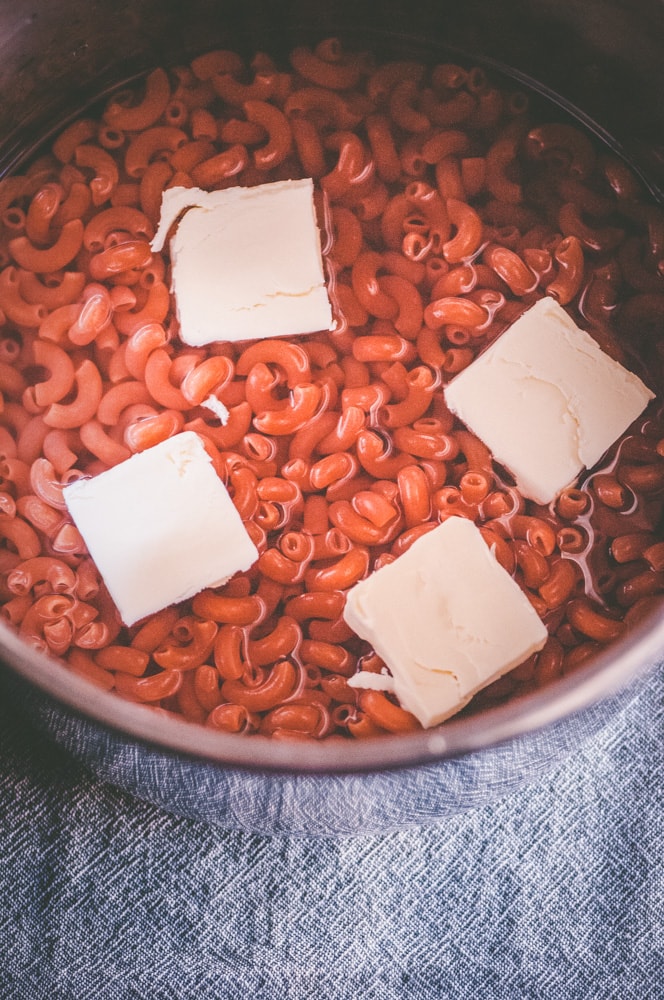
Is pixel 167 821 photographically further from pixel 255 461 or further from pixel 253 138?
pixel 253 138

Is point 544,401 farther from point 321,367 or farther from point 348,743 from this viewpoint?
point 348,743

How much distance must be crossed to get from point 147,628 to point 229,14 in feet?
2.54

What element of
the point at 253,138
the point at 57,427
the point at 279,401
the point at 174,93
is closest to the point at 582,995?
the point at 279,401

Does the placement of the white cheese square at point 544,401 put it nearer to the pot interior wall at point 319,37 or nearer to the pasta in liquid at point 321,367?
the pasta in liquid at point 321,367

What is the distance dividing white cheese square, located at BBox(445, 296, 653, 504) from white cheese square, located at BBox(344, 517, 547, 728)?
0.11 metres

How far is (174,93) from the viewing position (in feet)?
3.42

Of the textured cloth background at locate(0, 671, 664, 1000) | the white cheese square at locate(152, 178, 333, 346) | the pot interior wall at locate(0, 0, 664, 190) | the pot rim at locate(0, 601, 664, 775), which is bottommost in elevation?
the textured cloth background at locate(0, 671, 664, 1000)

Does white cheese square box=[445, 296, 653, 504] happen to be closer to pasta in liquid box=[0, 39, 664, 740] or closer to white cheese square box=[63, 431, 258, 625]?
pasta in liquid box=[0, 39, 664, 740]

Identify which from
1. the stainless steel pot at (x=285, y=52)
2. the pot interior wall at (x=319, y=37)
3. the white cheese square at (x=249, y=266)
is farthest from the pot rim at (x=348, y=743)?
the pot interior wall at (x=319, y=37)

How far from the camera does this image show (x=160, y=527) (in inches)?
33.8

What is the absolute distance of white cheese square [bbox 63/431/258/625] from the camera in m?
0.85

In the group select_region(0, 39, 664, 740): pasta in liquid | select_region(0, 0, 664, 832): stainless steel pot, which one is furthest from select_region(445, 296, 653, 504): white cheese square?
select_region(0, 0, 664, 832): stainless steel pot

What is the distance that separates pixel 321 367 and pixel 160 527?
0.25 metres

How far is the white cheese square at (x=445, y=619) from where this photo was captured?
0.80 meters
